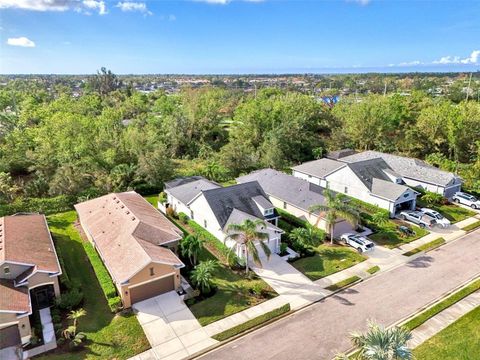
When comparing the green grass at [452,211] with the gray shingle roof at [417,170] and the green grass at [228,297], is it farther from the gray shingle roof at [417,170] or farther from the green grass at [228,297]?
the green grass at [228,297]

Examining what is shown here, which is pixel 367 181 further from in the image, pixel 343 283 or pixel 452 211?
pixel 343 283

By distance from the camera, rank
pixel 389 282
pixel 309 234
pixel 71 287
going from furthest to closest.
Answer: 1. pixel 309 234
2. pixel 389 282
3. pixel 71 287

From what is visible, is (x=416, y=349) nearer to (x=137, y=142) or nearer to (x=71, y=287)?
(x=71, y=287)

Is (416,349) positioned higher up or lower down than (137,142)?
lower down

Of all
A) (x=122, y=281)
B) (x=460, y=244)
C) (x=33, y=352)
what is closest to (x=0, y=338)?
(x=33, y=352)

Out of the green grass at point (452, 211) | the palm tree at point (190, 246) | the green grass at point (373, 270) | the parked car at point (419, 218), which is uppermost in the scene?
the palm tree at point (190, 246)

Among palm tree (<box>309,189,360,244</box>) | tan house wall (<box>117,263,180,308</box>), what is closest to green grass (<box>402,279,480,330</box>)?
palm tree (<box>309,189,360,244</box>)

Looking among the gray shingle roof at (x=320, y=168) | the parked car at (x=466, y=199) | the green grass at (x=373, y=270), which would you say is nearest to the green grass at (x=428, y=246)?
the green grass at (x=373, y=270)
